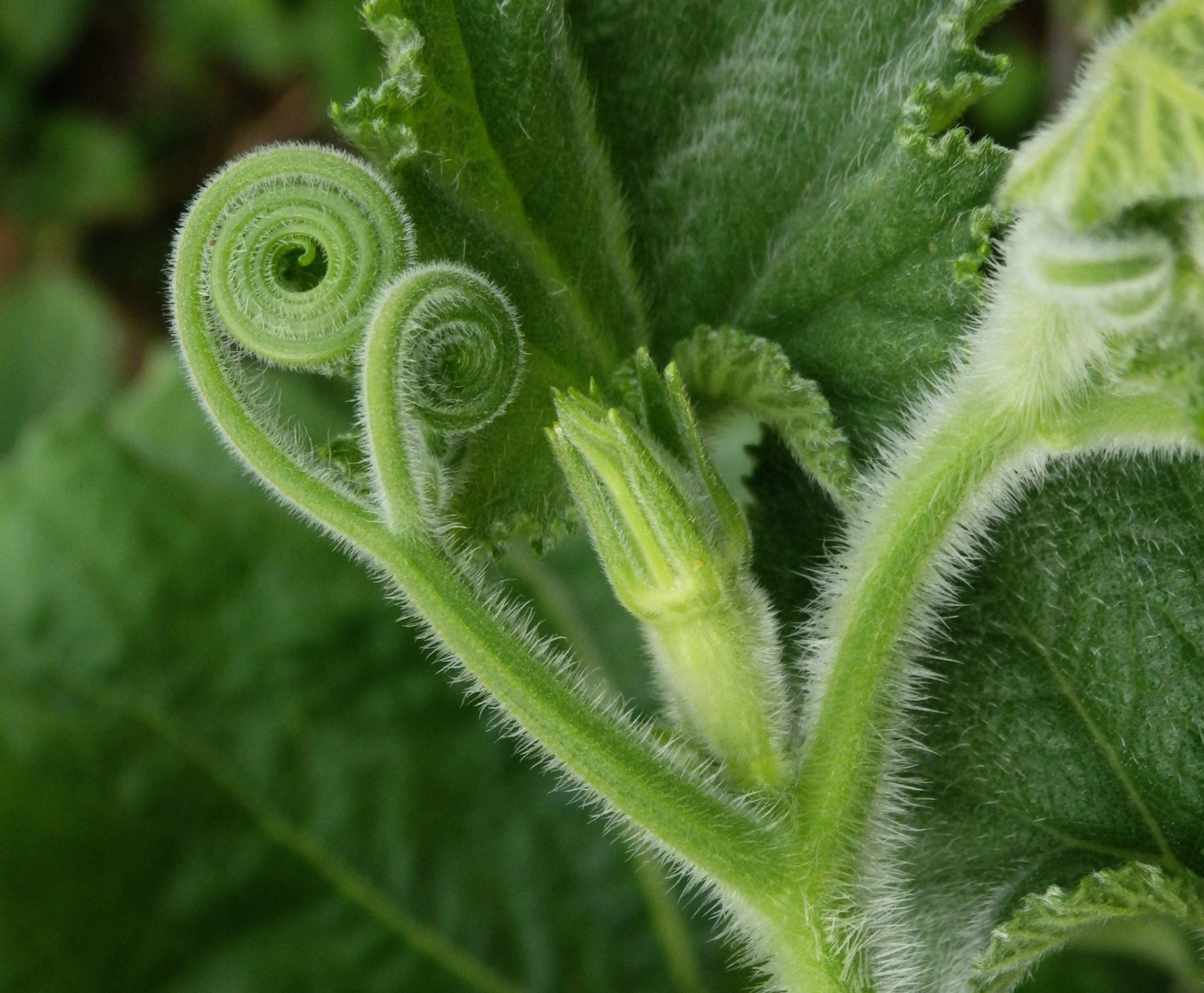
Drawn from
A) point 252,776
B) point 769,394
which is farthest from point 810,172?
point 252,776

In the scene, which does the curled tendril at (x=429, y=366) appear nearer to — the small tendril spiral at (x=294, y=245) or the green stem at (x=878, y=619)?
the small tendril spiral at (x=294, y=245)

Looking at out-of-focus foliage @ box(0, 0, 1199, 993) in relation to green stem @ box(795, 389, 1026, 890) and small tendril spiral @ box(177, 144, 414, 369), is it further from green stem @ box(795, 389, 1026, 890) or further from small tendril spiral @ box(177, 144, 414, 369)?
small tendril spiral @ box(177, 144, 414, 369)

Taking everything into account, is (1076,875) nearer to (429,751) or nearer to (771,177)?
(771,177)

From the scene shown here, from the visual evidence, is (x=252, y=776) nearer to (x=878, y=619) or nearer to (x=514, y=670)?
(x=514, y=670)

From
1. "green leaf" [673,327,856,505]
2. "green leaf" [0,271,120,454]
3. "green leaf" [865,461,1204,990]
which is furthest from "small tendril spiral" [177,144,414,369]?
"green leaf" [0,271,120,454]

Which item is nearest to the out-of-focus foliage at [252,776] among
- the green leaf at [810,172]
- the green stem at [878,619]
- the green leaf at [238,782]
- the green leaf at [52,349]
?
the green leaf at [238,782]

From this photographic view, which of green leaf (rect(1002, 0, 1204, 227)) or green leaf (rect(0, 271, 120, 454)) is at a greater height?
green leaf (rect(1002, 0, 1204, 227))

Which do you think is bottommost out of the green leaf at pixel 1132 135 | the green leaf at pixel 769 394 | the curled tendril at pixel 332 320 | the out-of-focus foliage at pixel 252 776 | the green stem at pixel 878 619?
the out-of-focus foliage at pixel 252 776
